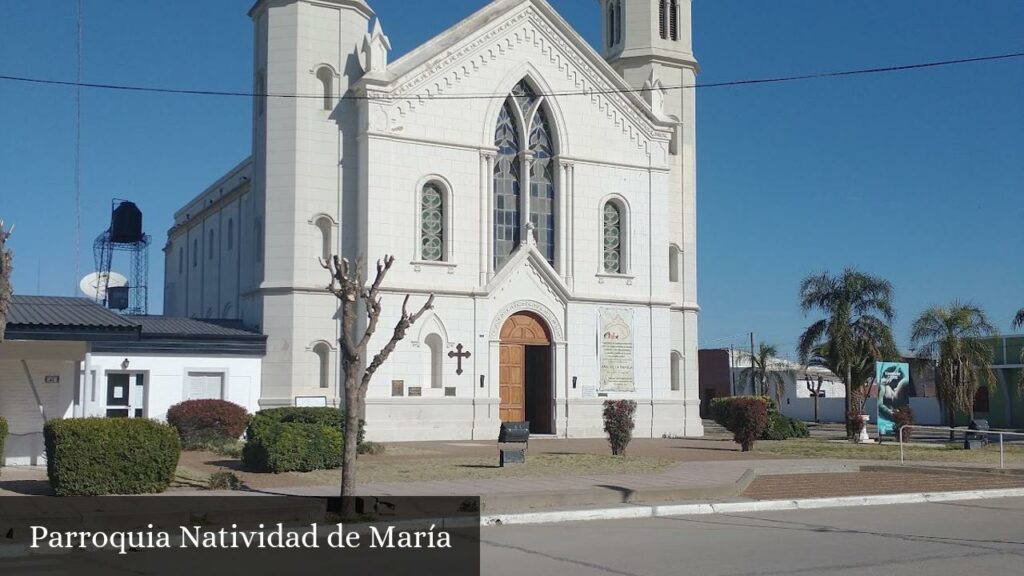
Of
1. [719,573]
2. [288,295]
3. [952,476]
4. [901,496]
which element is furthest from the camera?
[288,295]

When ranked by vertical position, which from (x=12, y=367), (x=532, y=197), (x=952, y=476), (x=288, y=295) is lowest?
(x=952, y=476)

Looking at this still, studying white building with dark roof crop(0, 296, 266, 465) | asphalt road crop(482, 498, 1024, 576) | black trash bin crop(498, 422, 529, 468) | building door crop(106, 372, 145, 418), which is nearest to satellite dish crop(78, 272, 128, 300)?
white building with dark roof crop(0, 296, 266, 465)

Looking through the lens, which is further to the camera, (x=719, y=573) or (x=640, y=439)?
(x=640, y=439)

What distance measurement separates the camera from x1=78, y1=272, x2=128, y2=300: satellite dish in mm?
53594

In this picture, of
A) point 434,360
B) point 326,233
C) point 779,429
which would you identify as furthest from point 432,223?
point 779,429

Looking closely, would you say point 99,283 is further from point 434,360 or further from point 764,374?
point 764,374

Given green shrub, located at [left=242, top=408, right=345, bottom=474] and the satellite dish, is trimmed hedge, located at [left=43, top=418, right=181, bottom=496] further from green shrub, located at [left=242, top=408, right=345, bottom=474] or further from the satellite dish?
the satellite dish

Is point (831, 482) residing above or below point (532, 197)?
below

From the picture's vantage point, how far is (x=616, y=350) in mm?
38094

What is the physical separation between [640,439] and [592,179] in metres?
9.13

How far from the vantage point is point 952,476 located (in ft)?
78.2

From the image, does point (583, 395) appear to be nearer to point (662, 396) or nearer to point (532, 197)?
point (662, 396)

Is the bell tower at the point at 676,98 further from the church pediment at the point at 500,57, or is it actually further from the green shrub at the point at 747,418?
the green shrub at the point at 747,418

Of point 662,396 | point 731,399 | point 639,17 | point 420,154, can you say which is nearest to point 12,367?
point 420,154
